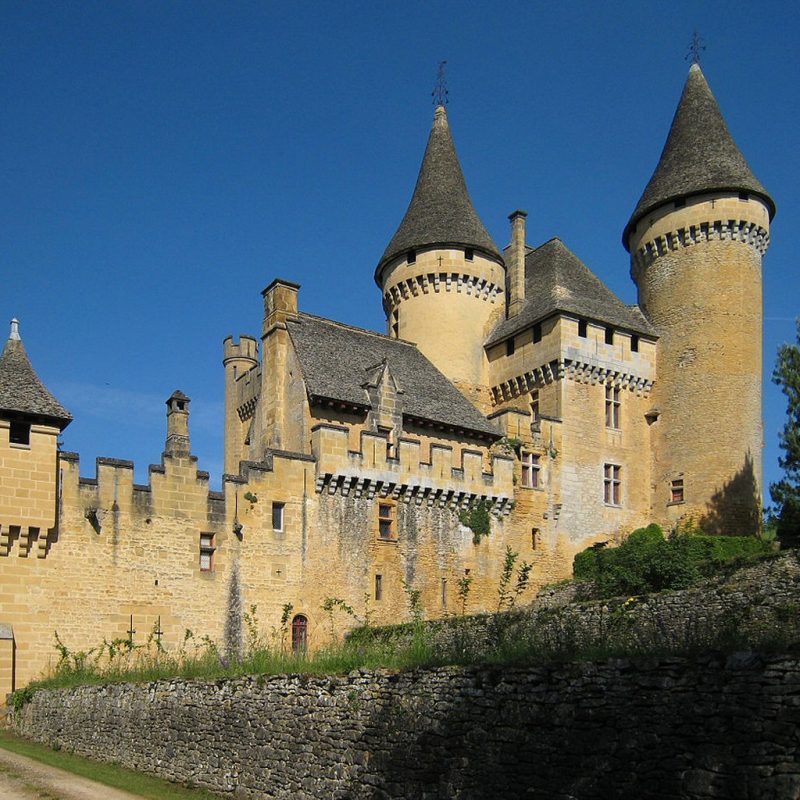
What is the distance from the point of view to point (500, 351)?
4244cm

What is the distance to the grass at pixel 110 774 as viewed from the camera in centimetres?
1673

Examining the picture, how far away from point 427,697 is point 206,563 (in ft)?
59.2

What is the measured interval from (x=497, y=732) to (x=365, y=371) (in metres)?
25.6

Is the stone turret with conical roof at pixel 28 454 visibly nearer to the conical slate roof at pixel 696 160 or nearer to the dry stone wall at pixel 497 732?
the dry stone wall at pixel 497 732

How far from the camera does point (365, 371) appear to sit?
3716 cm

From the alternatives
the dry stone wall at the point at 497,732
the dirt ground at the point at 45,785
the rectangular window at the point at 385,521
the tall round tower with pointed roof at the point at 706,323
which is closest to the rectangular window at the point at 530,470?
the tall round tower with pointed roof at the point at 706,323

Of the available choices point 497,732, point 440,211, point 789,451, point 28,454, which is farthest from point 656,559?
point 497,732

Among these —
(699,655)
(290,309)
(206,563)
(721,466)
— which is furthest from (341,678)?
Result: (721,466)

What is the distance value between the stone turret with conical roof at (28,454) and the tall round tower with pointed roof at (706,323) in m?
23.9

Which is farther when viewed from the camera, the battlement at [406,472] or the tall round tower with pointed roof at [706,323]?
the tall round tower with pointed roof at [706,323]

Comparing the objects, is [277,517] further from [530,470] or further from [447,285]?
[447,285]

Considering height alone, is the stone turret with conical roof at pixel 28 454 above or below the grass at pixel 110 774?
above

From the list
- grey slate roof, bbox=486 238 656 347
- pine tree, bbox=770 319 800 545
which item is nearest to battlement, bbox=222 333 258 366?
grey slate roof, bbox=486 238 656 347

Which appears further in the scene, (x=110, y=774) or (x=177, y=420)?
(x=177, y=420)
